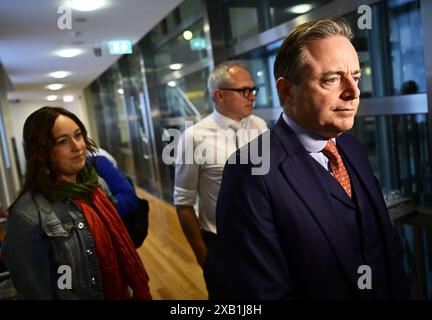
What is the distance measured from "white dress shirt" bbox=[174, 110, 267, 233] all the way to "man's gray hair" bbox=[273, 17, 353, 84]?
31.2 inches

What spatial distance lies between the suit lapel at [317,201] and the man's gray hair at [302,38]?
0.59 feet

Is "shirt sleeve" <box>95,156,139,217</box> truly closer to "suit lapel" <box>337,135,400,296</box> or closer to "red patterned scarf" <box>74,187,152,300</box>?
"red patterned scarf" <box>74,187,152,300</box>

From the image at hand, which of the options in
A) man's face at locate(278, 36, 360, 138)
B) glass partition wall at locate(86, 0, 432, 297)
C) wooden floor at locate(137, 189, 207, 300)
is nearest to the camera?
man's face at locate(278, 36, 360, 138)

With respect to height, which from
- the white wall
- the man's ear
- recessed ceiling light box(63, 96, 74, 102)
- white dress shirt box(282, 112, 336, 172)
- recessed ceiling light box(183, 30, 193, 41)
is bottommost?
white dress shirt box(282, 112, 336, 172)

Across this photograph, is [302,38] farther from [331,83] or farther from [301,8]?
[301,8]

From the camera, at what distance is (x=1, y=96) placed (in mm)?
1597

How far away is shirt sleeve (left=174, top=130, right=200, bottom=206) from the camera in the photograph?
1573 mm

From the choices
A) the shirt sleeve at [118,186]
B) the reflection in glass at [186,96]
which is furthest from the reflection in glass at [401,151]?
the reflection in glass at [186,96]

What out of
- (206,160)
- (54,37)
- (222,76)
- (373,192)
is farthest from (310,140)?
(54,37)

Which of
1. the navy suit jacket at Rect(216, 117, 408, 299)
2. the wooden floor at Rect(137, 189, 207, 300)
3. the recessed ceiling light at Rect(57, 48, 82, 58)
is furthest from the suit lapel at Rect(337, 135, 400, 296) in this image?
the wooden floor at Rect(137, 189, 207, 300)

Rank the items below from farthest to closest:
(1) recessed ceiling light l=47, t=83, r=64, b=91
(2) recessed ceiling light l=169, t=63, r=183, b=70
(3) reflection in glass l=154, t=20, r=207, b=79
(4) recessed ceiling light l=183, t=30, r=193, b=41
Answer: (2) recessed ceiling light l=169, t=63, r=183, b=70 → (4) recessed ceiling light l=183, t=30, r=193, b=41 → (3) reflection in glass l=154, t=20, r=207, b=79 → (1) recessed ceiling light l=47, t=83, r=64, b=91

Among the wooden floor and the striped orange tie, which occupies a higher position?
the striped orange tie

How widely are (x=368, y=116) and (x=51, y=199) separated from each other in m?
1.46
